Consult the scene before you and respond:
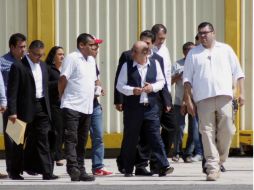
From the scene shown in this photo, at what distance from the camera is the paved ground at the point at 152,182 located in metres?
12.7

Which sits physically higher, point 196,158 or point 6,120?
point 6,120

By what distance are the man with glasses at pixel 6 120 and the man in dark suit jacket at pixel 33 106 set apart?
1.5 inches

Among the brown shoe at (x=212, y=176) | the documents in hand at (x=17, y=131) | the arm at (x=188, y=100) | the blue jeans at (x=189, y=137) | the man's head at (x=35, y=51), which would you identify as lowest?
the brown shoe at (x=212, y=176)

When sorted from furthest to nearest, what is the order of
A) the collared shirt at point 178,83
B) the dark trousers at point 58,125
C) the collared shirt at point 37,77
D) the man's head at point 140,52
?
the collared shirt at point 178,83 → the dark trousers at point 58,125 → the man's head at point 140,52 → the collared shirt at point 37,77

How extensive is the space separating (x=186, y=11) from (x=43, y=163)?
17.2ft

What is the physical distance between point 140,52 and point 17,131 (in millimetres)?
1814

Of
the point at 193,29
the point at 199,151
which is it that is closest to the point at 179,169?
the point at 199,151

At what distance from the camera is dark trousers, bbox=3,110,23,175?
1404 cm

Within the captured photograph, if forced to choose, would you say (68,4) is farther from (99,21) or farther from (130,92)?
(130,92)

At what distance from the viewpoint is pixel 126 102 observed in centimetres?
1420

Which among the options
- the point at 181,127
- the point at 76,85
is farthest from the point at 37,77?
the point at 181,127

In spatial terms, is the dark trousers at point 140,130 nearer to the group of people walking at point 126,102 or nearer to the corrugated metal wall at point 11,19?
the group of people walking at point 126,102

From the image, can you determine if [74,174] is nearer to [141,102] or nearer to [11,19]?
[141,102]

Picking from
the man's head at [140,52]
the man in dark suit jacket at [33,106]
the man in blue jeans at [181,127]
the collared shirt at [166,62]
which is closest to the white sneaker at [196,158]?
the man in blue jeans at [181,127]
